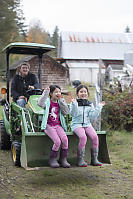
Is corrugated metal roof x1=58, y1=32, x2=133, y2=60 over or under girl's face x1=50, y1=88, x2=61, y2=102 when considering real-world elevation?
over

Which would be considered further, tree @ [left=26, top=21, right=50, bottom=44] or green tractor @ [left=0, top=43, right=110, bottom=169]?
tree @ [left=26, top=21, right=50, bottom=44]

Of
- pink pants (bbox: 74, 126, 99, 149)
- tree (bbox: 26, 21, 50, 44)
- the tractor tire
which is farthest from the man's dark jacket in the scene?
tree (bbox: 26, 21, 50, 44)

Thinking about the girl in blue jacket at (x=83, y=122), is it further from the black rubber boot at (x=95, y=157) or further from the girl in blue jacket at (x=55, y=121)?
the girl in blue jacket at (x=55, y=121)

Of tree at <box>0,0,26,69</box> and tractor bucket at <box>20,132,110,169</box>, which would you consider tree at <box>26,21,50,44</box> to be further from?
tractor bucket at <box>20,132,110,169</box>

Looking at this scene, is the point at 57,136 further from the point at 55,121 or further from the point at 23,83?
the point at 23,83

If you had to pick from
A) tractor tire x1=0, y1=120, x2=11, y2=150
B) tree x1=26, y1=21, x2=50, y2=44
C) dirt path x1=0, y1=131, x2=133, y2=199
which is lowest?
dirt path x1=0, y1=131, x2=133, y2=199

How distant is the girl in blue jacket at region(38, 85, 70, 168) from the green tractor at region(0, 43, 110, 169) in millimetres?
143

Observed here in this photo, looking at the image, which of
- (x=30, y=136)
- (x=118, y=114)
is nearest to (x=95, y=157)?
(x=30, y=136)

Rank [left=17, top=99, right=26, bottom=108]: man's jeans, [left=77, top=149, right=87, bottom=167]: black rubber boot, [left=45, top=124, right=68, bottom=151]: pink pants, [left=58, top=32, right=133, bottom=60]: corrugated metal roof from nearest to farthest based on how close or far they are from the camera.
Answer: [left=45, top=124, right=68, bottom=151]: pink pants, [left=77, top=149, right=87, bottom=167]: black rubber boot, [left=17, top=99, right=26, bottom=108]: man's jeans, [left=58, top=32, right=133, bottom=60]: corrugated metal roof

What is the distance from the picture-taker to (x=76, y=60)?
4472 centimetres

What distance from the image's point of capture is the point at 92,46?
46406 millimetres

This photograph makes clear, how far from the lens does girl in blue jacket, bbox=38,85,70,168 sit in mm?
5078

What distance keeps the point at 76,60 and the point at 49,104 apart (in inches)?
1564

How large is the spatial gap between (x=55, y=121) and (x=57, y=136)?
37 centimetres
